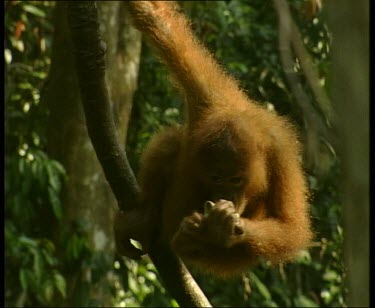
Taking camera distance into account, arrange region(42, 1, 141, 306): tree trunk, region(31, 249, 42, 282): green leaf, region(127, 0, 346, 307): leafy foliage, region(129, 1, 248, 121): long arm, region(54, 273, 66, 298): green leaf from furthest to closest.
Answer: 1. region(127, 0, 346, 307): leafy foliage
2. region(42, 1, 141, 306): tree trunk
3. region(54, 273, 66, 298): green leaf
4. region(31, 249, 42, 282): green leaf
5. region(129, 1, 248, 121): long arm

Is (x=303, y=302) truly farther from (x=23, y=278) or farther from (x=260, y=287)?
(x=23, y=278)

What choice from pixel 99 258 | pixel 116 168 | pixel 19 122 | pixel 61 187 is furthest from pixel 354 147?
pixel 19 122

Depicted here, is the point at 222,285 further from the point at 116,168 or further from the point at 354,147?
the point at 354,147

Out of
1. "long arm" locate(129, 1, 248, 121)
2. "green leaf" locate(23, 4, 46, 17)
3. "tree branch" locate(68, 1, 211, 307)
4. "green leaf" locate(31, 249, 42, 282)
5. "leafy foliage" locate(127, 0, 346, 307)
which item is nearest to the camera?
"tree branch" locate(68, 1, 211, 307)

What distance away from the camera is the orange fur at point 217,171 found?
327cm

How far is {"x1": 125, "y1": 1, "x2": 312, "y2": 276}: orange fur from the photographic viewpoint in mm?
3268

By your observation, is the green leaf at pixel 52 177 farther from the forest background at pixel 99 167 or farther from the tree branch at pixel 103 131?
the tree branch at pixel 103 131

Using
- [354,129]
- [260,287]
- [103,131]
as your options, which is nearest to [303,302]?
[260,287]

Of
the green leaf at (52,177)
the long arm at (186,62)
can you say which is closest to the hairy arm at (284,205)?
the long arm at (186,62)

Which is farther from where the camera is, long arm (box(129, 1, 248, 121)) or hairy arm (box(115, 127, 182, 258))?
long arm (box(129, 1, 248, 121))

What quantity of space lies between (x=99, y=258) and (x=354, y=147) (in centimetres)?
460

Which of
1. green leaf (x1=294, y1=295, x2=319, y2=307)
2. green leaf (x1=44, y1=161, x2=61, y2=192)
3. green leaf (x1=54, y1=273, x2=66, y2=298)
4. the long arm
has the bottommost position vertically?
green leaf (x1=294, y1=295, x2=319, y2=307)

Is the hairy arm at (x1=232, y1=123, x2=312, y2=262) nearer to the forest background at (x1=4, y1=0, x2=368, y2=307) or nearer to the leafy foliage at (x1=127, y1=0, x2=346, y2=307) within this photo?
the forest background at (x1=4, y1=0, x2=368, y2=307)

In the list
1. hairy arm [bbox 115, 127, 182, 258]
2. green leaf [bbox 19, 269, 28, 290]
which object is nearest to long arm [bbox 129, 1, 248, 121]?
hairy arm [bbox 115, 127, 182, 258]
